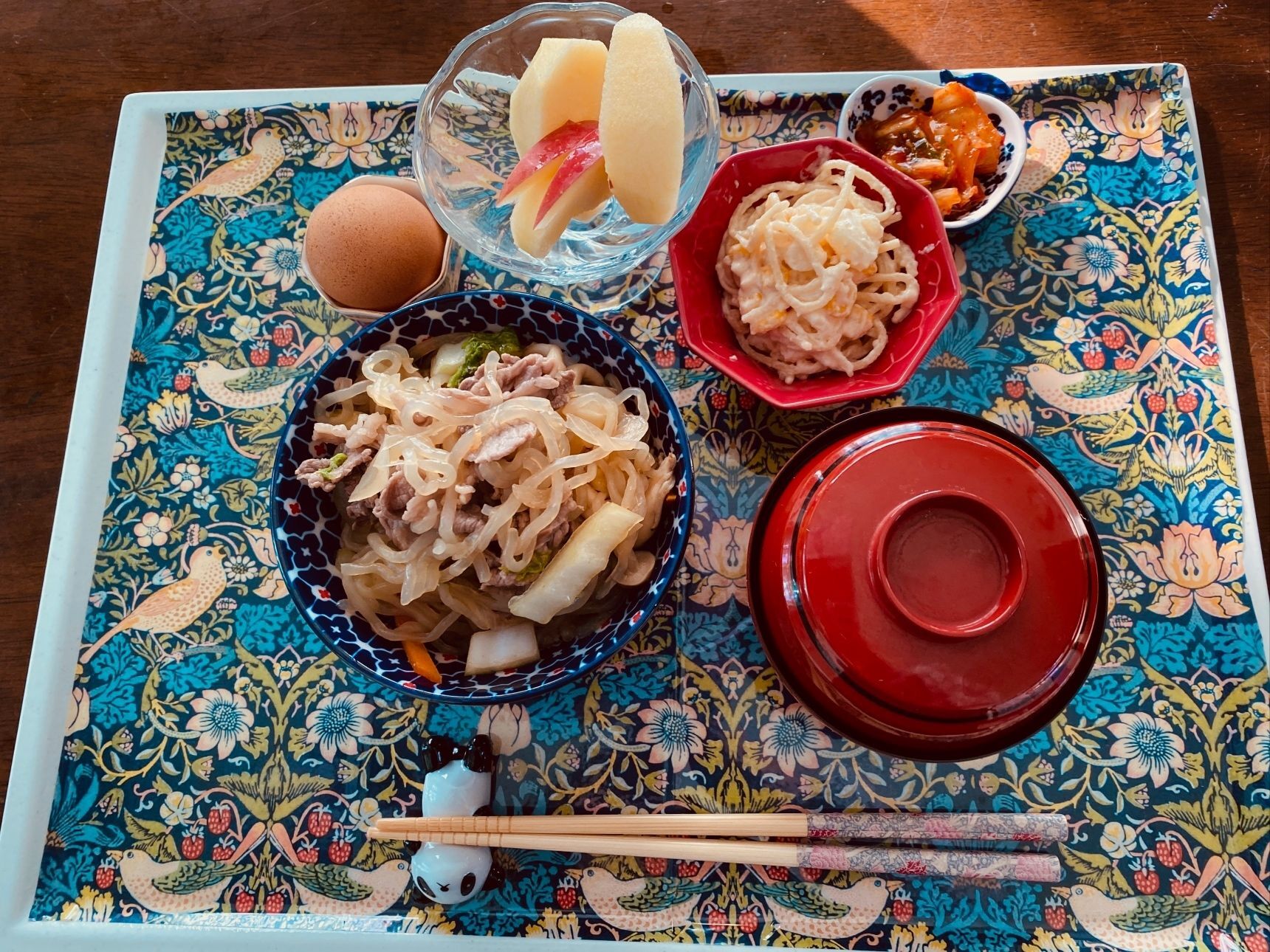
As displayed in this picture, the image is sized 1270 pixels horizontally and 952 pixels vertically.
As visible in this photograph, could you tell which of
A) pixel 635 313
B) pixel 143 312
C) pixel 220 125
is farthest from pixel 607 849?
pixel 220 125

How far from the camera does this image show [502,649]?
1.34 m

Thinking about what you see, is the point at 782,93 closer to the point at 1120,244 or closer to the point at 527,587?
the point at 1120,244

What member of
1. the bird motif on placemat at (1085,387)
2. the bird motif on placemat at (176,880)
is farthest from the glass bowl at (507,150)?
the bird motif on placemat at (176,880)

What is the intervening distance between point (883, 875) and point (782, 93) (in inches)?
65.4

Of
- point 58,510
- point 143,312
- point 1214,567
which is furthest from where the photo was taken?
point 143,312

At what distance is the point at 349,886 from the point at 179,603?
659 millimetres

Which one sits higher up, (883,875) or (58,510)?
(58,510)

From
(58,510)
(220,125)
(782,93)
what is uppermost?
(782,93)

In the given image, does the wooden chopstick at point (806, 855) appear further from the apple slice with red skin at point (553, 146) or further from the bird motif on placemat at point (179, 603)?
the apple slice with red skin at point (553, 146)

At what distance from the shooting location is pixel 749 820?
1.42m

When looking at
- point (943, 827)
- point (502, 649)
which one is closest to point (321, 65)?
point (502, 649)

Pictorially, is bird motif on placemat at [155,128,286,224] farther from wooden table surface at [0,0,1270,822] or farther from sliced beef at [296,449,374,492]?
sliced beef at [296,449,374,492]

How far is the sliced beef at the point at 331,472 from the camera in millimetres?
1333

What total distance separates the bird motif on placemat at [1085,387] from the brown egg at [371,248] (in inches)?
50.6
